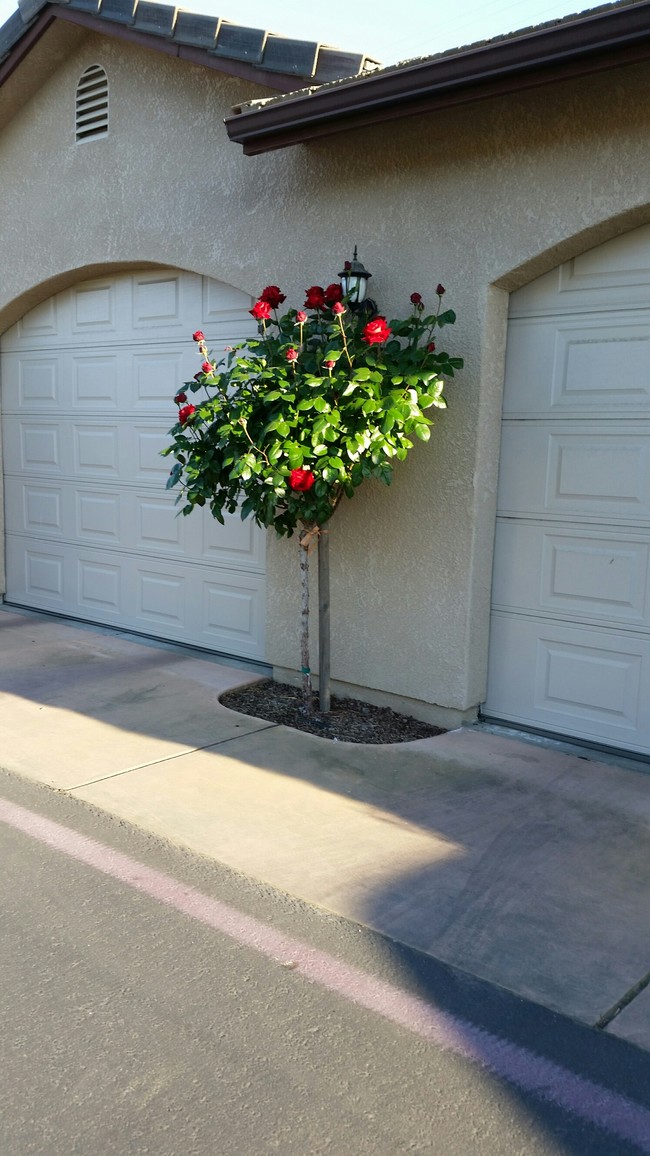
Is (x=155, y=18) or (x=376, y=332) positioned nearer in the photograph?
(x=376, y=332)

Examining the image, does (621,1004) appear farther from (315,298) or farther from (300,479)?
(315,298)

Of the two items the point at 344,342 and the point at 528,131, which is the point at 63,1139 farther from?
the point at 528,131

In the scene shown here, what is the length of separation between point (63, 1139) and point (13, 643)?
5295mm

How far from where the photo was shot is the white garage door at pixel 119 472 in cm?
674

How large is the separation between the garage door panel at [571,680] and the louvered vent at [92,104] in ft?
15.5

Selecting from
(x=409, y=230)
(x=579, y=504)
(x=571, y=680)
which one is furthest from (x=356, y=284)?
(x=571, y=680)

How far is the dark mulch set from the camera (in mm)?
5250

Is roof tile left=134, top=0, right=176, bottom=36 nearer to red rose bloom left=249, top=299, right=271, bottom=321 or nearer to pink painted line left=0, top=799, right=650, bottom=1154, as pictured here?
red rose bloom left=249, top=299, right=271, bottom=321

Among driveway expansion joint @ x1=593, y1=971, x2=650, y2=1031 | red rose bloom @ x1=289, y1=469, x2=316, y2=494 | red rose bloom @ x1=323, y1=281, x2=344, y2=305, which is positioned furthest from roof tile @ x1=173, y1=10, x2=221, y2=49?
driveway expansion joint @ x1=593, y1=971, x2=650, y2=1031

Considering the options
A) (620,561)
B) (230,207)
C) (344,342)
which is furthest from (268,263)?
(620,561)

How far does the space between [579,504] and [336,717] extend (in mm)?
1792

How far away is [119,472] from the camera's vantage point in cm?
751

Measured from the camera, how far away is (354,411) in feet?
15.5

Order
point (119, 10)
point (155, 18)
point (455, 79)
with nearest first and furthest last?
point (455, 79) → point (155, 18) → point (119, 10)
